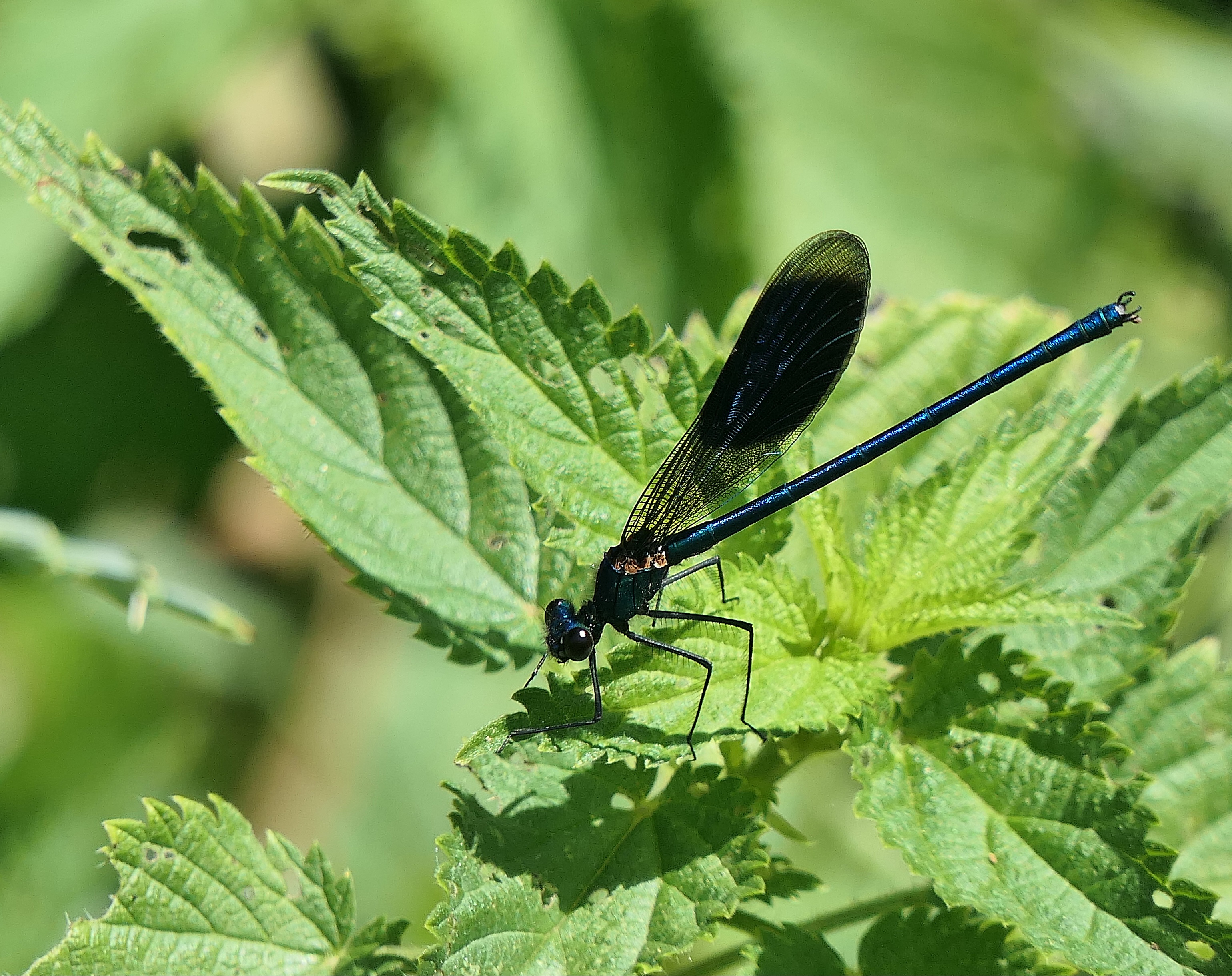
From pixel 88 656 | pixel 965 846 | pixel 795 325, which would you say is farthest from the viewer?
pixel 88 656

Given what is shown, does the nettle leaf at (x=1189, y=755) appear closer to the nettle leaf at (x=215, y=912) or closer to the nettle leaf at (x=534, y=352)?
the nettle leaf at (x=534, y=352)

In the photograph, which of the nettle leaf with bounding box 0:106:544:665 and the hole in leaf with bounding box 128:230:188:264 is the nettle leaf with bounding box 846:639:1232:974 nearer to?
the nettle leaf with bounding box 0:106:544:665

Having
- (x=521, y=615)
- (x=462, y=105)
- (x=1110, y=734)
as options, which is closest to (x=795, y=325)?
(x=521, y=615)

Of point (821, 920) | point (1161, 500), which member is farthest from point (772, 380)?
point (821, 920)

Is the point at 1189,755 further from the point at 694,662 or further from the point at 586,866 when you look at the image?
the point at 586,866

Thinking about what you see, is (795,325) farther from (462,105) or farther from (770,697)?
(462,105)

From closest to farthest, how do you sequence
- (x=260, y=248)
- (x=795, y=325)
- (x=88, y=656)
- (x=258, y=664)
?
1. (x=260, y=248)
2. (x=795, y=325)
3. (x=88, y=656)
4. (x=258, y=664)
